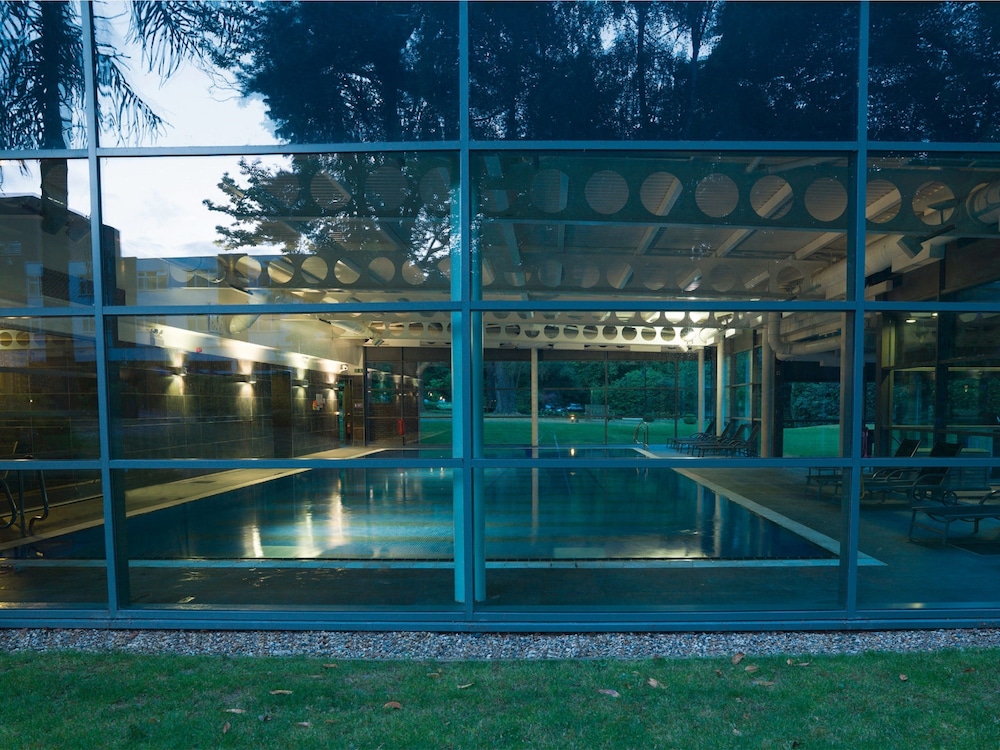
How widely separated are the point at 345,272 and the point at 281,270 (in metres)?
0.73

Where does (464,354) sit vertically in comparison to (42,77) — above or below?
below

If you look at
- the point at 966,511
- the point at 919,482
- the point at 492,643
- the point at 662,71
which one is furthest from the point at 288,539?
the point at 919,482

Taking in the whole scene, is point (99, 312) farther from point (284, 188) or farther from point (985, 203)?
point (985, 203)

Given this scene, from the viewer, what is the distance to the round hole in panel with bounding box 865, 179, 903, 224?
488cm

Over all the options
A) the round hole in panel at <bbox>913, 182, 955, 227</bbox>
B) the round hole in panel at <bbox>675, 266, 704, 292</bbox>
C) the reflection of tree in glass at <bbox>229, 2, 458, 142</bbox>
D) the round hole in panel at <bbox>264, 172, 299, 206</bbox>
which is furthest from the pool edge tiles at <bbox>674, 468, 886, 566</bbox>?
the round hole in panel at <bbox>264, 172, 299, 206</bbox>

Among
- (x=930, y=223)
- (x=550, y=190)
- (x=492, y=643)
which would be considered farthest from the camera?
(x=930, y=223)

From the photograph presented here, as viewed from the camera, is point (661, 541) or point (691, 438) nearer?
point (691, 438)

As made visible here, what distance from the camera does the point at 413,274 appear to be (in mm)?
5293

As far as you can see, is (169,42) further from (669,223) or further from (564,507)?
(564,507)

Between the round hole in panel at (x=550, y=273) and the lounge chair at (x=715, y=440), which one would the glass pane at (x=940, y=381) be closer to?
the lounge chair at (x=715, y=440)

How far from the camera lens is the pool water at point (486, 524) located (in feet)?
22.2

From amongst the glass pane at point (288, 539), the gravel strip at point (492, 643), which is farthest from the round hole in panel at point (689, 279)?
the glass pane at point (288, 539)

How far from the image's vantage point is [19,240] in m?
5.71

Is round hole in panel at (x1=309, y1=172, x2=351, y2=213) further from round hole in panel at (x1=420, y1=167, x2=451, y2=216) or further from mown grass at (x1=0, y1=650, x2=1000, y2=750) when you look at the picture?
mown grass at (x1=0, y1=650, x2=1000, y2=750)
